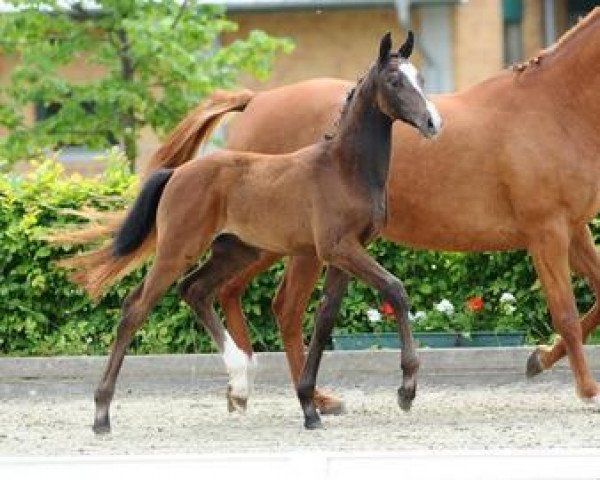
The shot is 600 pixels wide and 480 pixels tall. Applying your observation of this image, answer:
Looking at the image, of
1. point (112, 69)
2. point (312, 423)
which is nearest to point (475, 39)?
point (112, 69)

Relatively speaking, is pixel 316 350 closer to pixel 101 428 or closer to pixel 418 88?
pixel 101 428

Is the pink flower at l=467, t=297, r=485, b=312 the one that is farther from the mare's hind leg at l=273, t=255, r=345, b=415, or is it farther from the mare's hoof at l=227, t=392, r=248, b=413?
the mare's hoof at l=227, t=392, r=248, b=413

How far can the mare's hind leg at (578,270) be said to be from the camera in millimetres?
12320

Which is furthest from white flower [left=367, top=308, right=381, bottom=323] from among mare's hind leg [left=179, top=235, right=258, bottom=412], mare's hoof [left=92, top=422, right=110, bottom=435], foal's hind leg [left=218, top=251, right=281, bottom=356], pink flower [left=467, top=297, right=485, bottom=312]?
mare's hoof [left=92, top=422, right=110, bottom=435]

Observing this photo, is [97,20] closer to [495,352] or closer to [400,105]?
[495,352]

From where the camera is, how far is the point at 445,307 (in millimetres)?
14102

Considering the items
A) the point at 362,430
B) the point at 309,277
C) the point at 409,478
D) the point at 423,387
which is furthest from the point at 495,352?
the point at 409,478

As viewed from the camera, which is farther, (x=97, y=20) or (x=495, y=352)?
(x=97, y=20)

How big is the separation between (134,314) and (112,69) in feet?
27.4

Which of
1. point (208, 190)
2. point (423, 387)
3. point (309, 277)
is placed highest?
point (208, 190)

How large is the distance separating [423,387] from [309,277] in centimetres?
147

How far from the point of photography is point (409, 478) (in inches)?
316

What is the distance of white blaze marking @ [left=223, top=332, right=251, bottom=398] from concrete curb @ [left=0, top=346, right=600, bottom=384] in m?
1.83

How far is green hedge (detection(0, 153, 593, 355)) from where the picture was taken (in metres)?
14.2
